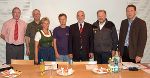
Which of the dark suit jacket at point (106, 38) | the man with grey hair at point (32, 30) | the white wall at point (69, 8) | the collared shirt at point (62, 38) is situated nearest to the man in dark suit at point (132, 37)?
the dark suit jacket at point (106, 38)

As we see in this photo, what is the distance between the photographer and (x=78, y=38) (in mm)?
4641

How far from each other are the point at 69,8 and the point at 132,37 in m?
1.78

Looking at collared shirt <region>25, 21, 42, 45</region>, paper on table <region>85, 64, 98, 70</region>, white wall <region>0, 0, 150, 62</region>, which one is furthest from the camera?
white wall <region>0, 0, 150, 62</region>

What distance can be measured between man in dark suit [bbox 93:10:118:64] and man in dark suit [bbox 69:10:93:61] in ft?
0.41

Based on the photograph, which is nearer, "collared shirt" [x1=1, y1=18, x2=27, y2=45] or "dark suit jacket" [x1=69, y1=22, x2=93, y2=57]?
"dark suit jacket" [x1=69, y1=22, x2=93, y2=57]

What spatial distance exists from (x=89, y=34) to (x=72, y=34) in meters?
0.32

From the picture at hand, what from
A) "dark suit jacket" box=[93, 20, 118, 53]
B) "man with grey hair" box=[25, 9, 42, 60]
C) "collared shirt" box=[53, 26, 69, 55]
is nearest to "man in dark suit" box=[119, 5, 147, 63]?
"dark suit jacket" box=[93, 20, 118, 53]

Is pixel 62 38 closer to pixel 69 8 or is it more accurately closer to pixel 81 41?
pixel 81 41

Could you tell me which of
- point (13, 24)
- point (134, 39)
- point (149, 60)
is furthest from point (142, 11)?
point (13, 24)

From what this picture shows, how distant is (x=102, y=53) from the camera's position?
15.2 feet

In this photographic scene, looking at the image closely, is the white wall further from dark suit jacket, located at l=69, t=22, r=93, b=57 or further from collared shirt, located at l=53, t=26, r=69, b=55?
dark suit jacket, located at l=69, t=22, r=93, b=57

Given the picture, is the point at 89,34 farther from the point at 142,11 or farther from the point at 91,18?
the point at 142,11

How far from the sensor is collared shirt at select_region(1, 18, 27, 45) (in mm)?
4898

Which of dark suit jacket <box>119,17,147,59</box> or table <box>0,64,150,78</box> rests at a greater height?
dark suit jacket <box>119,17,147,59</box>
